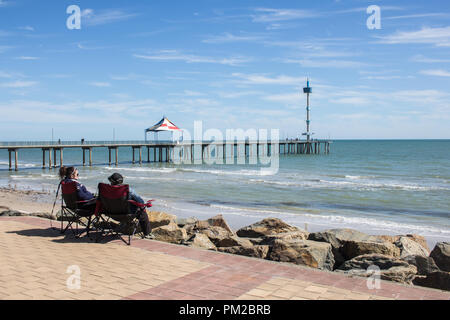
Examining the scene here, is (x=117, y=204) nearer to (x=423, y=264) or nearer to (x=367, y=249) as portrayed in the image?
(x=367, y=249)

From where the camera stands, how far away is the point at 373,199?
756 inches

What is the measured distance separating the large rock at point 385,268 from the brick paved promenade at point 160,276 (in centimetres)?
88

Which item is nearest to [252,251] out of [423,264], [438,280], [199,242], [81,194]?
[199,242]

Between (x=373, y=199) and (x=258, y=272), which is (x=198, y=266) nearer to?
(x=258, y=272)

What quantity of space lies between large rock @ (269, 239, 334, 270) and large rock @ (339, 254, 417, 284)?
1.07ft

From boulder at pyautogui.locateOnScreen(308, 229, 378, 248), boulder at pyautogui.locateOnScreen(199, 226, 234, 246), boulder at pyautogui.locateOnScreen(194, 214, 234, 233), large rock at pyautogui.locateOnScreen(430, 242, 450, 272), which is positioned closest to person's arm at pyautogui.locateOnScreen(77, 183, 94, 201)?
boulder at pyautogui.locateOnScreen(199, 226, 234, 246)

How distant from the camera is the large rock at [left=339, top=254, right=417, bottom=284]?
5102 mm

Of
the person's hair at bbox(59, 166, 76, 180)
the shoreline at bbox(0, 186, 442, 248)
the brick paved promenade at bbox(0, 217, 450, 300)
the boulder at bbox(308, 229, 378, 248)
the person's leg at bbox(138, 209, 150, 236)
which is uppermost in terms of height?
the person's hair at bbox(59, 166, 76, 180)

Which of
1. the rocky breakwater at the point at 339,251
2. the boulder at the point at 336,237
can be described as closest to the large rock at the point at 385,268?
the rocky breakwater at the point at 339,251

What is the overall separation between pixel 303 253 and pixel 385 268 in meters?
1.14

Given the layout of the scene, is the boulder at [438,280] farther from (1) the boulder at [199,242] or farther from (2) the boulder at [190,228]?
(2) the boulder at [190,228]

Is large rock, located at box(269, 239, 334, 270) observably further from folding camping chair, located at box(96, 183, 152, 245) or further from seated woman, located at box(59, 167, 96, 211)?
seated woman, located at box(59, 167, 96, 211)
